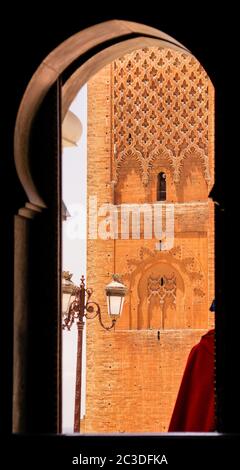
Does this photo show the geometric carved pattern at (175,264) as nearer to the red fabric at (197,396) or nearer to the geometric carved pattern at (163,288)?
the geometric carved pattern at (163,288)

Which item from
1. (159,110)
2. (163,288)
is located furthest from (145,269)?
(159,110)

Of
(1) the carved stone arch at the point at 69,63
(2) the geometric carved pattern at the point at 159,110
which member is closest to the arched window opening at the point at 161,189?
(2) the geometric carved pattern at the point at 159,110

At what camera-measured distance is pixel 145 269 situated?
949 inches

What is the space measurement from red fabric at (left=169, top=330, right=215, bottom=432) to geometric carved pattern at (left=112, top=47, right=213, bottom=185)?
1709 centimetres

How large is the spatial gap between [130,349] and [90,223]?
236cm

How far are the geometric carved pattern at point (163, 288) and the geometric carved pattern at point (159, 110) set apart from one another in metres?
1.75

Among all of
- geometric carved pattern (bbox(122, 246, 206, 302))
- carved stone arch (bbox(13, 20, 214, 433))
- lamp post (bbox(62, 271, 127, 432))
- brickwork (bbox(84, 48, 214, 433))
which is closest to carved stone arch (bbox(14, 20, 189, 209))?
carved stone arch (bbox(13, 20, 214, 433))

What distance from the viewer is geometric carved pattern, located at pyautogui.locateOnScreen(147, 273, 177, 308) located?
78.5 ft

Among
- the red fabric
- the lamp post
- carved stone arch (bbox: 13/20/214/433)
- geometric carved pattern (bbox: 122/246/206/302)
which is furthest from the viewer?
geometric carved pattern (bbox: 122/246/206/302)

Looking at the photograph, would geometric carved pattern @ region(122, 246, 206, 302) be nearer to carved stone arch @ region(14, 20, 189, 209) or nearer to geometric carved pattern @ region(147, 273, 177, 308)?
geometric carved pattern @ region(147, 273, 177, 308)

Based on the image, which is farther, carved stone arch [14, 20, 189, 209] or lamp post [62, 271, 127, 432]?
lamp post [62, 271, 127, 432]

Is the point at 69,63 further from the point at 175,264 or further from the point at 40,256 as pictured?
the point at 175,264

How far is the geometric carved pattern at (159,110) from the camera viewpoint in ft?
77.0
